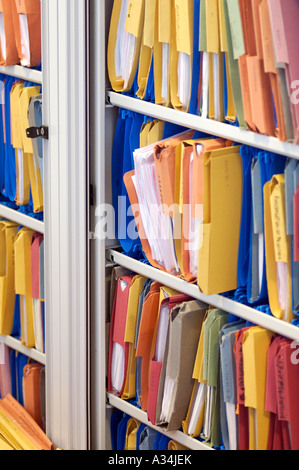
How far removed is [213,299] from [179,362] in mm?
176

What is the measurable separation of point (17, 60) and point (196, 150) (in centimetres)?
72

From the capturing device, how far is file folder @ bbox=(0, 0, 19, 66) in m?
2.09

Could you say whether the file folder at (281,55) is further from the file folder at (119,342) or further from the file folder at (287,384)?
the file folder at (119,342)

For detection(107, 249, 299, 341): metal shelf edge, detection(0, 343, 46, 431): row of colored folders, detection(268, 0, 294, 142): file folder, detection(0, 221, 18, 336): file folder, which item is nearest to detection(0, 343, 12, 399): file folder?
detection(0, 343, 46, 431): row of colored folders

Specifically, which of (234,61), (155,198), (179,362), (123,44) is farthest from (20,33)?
(179,362)

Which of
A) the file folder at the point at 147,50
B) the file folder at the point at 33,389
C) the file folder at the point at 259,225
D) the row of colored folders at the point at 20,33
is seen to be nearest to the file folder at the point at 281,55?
the file folder at the point at 259,225

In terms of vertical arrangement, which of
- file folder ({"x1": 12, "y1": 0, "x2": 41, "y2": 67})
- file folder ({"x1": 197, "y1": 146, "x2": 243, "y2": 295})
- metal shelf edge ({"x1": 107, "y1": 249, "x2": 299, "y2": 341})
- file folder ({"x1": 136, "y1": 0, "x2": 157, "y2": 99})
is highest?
file folder ({"x1": 12, "y1": 0, "x2": 41, "y2": 67})

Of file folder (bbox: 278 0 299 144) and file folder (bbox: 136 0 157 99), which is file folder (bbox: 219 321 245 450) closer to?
file folder (bbox: 278 0 299 144)

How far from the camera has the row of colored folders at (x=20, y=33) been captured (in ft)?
6.61

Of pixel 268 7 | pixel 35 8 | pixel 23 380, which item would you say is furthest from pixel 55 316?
pixel 268 7

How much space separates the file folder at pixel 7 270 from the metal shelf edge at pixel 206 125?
0.57 meters

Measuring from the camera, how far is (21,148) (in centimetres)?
215

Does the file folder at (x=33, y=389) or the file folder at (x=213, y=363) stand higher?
the file folder at (x=213, y=363)
